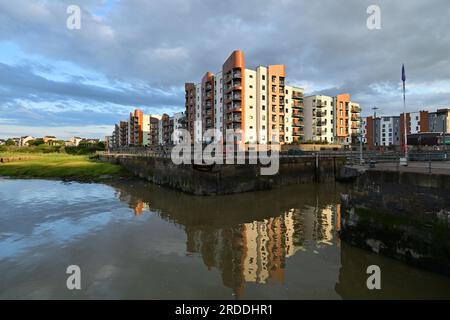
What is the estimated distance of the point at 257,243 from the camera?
45.0 ft

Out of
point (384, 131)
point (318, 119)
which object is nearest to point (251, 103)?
point (318, 119)

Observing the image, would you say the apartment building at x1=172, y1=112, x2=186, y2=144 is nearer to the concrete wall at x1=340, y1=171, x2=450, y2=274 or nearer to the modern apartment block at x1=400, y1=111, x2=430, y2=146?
the concrete wall at x1=340, y1=171, x2=450, y2=274

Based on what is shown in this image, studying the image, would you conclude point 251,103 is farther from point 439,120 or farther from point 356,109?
point 439,120

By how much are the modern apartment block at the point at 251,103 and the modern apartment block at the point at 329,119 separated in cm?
705

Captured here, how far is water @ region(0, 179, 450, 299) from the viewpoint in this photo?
8984mm

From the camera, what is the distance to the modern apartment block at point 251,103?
69438 mm

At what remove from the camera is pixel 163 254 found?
12406mm

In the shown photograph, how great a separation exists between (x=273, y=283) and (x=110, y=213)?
15589mm

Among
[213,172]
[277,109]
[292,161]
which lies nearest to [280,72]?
[277,109]

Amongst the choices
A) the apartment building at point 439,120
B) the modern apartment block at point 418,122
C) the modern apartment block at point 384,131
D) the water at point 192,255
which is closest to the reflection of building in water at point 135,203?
the water at point 192,255

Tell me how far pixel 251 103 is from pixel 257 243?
199 ft

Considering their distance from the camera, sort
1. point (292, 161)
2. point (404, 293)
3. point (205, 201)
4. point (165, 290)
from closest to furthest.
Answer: point (404, 293) → point (165, 290) → point (205, 201) → point (292, 161)

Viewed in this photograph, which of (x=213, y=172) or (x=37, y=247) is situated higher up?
(x=213, y=172)
